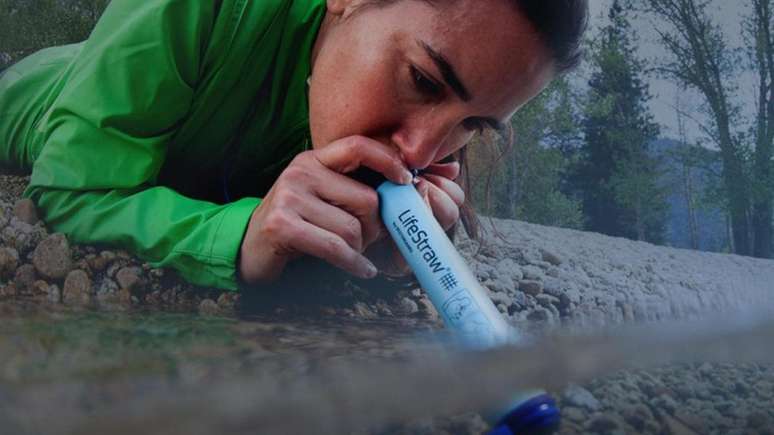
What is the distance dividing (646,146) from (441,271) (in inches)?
8.6

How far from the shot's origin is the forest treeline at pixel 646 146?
0.64m

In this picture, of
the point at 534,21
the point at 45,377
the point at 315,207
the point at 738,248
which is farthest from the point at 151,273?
the point at 738,248

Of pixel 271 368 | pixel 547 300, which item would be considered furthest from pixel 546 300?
pixel 271 368

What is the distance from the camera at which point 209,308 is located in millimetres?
580

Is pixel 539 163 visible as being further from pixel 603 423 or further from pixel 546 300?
pixel 603 423

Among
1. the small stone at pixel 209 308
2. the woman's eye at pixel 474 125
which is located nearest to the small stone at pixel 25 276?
the small stone at pixel 209 308

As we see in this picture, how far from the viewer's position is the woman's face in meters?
0.58

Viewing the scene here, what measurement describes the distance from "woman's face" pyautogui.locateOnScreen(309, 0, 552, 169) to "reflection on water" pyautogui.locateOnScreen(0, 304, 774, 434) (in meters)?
0.15

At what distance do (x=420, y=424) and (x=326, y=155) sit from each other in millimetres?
254

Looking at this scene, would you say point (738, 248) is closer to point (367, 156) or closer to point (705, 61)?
point (705, 61)

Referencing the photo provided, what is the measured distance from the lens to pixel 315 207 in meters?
0.59

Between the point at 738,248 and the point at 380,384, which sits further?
the point at 738,248

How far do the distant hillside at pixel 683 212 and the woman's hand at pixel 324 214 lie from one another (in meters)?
0.22

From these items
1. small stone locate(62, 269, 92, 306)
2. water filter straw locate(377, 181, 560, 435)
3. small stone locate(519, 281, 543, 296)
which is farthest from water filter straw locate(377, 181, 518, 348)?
small stone locate(62, 269, 92, 306)
